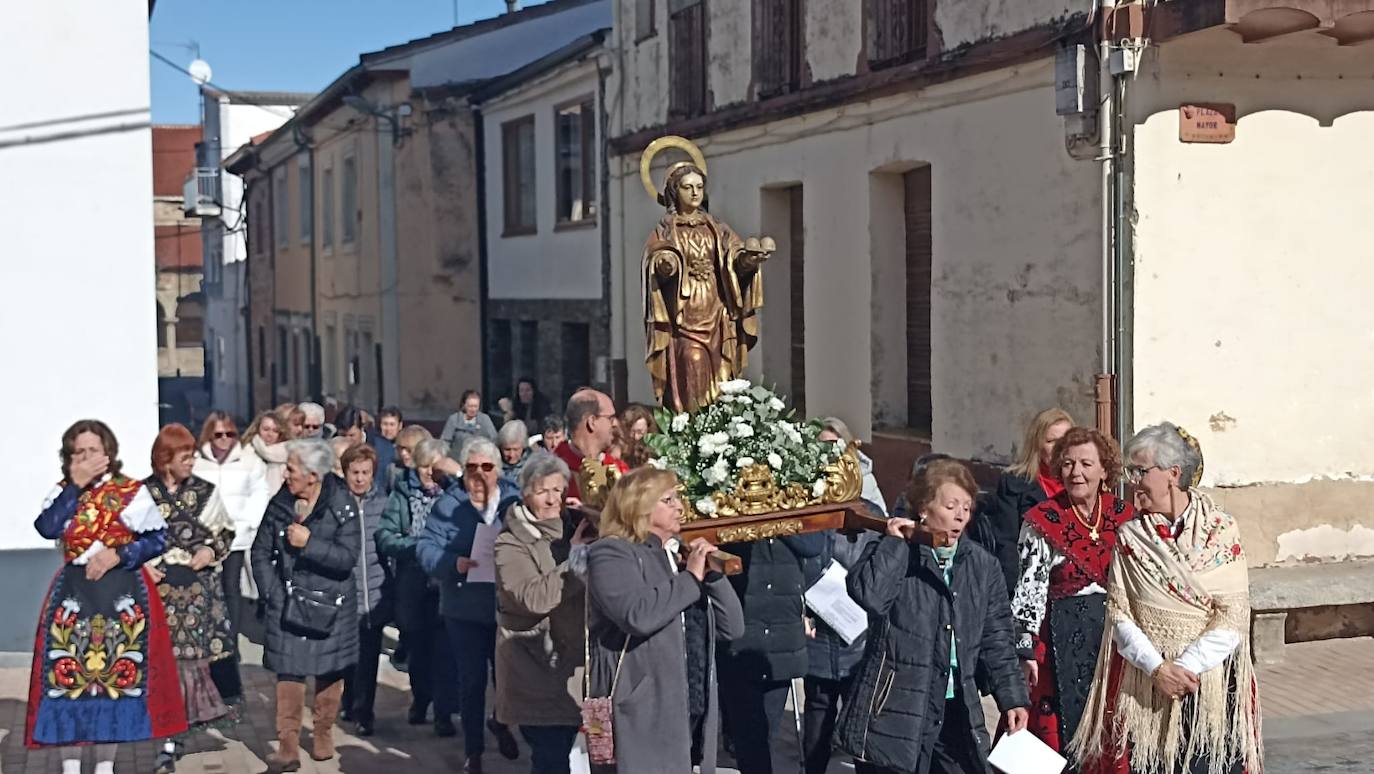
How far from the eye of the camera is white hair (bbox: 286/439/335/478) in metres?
8.41

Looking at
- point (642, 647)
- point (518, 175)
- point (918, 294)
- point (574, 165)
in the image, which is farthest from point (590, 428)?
point (518, 175)

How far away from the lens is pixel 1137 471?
19.4 ft

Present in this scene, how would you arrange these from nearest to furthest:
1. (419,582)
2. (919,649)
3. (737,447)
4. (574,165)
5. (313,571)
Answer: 1. (919,649)
2. (737,447)
3. (313,571)
4. (419,582)
5. (574,165)

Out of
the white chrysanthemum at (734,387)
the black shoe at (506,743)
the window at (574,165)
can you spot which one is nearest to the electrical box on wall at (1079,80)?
the white chrysanthemum at (734,387)

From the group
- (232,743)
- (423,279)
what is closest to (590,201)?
(423,279)

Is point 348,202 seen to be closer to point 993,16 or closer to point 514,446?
point 993,16

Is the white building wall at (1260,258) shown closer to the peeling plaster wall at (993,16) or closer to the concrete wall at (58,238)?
the peeling plaster wall at (993,16)

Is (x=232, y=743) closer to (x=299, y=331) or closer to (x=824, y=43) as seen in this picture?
(x=824, y=43)

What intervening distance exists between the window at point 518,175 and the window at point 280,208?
38.0ft

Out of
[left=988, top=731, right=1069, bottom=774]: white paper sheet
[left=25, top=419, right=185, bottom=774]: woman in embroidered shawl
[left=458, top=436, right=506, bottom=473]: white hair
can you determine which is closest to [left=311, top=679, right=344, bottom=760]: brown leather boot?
[left=25, top=419, right=185, bottom=774]: woman in embroidered shawl

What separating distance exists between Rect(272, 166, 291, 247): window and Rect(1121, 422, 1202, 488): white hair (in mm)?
29856

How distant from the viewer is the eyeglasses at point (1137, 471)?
589 cm

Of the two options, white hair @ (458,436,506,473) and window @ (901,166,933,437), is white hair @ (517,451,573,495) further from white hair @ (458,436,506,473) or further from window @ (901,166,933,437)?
window @ (901,166,933,437)

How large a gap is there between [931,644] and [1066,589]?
24.6 inches
